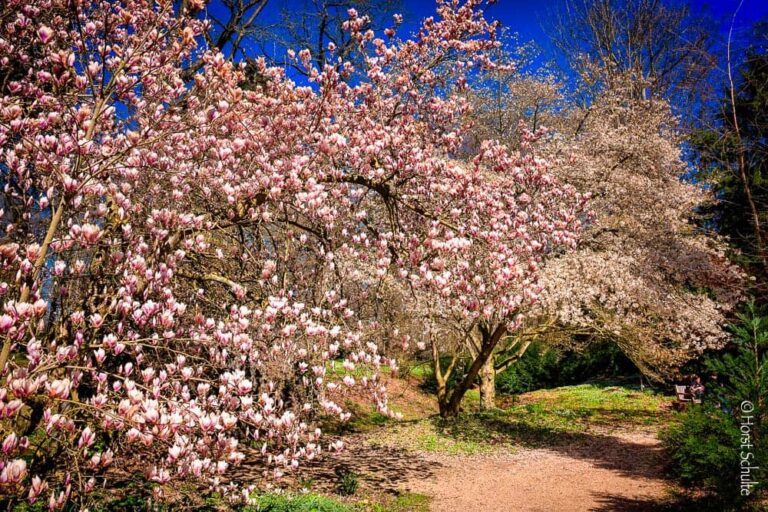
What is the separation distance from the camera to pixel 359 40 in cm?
769

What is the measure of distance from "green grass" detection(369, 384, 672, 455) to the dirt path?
0.77 meters

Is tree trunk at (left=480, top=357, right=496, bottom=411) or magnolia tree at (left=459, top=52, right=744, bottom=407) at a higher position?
magnolia tree at (left=459, top=52, right=744, bottom=407)

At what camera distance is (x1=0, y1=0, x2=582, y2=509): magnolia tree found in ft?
9.45

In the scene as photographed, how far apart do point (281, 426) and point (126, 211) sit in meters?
2.35

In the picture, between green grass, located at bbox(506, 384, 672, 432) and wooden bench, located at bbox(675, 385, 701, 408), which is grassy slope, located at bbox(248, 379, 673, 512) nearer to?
green grass, located at bbox(506, 384, 672, 432)

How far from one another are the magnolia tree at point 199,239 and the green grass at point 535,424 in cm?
559

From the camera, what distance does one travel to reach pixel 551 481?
8.49 metres

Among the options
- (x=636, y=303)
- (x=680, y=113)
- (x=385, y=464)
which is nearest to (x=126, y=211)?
(x=385, y=464)

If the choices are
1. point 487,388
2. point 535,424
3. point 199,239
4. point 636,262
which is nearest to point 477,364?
point 535,424

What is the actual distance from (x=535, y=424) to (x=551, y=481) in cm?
490

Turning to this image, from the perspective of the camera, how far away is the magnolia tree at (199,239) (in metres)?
2.88

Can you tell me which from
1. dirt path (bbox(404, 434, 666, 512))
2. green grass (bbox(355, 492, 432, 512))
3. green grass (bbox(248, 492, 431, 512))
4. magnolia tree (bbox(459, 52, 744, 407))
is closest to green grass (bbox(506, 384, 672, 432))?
magnolia tree (bbox(459, 52, 744, 407))

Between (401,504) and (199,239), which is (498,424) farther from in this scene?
(199,239)

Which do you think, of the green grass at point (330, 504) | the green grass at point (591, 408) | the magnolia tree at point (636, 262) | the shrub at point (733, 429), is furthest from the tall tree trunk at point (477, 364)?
the shrub at point (733, 429)
